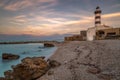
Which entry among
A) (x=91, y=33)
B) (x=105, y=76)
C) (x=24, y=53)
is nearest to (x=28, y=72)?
(x=105, y=76)

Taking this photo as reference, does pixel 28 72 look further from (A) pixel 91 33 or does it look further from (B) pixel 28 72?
(A) pixel 91 33

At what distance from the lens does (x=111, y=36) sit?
27.5 metres

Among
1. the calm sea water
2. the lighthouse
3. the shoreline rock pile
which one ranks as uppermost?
the lighthouse

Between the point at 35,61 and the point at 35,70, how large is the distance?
60.2 inches

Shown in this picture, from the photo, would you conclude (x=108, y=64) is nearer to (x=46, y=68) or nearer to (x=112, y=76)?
(x=112, y=76)

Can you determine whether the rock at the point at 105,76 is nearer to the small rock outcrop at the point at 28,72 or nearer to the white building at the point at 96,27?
Result: the small rock outcrop at the point at 28,72

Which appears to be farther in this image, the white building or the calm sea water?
the white building

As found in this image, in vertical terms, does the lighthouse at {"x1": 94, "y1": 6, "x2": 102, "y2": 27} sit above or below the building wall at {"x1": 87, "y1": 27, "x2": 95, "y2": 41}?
above

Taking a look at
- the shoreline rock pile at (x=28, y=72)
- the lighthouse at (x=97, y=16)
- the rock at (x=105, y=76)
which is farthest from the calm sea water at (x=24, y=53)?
the lighthouse at (x=97, y=16)

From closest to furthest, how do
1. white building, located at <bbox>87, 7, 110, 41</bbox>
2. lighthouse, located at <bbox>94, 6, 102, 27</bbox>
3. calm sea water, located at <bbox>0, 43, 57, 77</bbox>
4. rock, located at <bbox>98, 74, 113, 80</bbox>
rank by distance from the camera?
rock, located at <bbox>98, 74, 113, 80</bbox> < calm sea water, located at <bbox>0, 43, 57, 77</bbox> < white building, located at <bbox>87, 7, 110, 41</bbox> < lighthouse, located at <bbox>94, 6, 102, 27</bbox>

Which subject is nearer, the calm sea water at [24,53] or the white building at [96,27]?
the calm sea water at [24,53]

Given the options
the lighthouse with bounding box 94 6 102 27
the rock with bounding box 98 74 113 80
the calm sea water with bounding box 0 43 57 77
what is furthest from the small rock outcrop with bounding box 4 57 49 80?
the lighthouse with bounding box 94 6 102 27

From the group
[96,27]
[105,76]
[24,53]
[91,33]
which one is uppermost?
[96,27]

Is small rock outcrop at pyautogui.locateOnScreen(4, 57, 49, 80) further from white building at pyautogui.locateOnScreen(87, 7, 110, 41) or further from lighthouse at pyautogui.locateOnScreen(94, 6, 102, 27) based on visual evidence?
lighthouse at pyautogui.locateOnScreen(94, 6, 102, 27)
